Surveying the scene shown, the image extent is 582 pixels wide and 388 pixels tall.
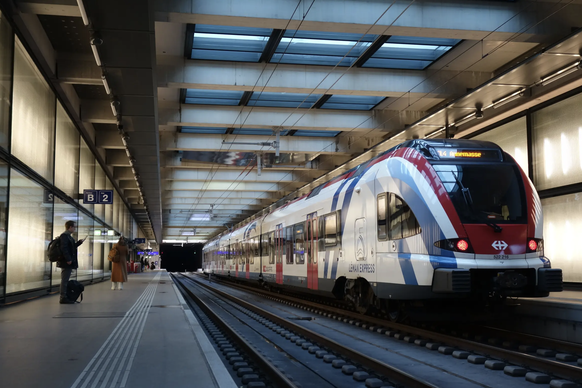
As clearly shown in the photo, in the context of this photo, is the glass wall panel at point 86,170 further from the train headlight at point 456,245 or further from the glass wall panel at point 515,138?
the train headlight at point 456,245

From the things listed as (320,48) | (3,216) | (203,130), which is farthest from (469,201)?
(203,130)

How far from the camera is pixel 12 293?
12.4 metres

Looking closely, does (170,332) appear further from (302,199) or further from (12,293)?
(302,199)

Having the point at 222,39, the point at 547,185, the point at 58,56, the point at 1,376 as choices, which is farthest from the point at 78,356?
the point at 547,185

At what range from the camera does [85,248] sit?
2344 cm

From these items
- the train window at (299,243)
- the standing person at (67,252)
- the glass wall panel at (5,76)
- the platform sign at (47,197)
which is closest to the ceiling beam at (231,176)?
the train window at (299,243)

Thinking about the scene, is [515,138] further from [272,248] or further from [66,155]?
[66,155]

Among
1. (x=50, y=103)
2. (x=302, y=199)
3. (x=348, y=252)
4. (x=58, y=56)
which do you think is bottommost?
(x=348, y=252)

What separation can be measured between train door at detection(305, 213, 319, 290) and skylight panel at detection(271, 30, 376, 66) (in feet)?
14.5

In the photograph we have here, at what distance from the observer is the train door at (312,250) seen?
45.0 feet

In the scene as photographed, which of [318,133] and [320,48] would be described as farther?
[318,133]

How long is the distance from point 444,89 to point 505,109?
6.30 feet

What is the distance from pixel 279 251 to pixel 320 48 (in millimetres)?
6869

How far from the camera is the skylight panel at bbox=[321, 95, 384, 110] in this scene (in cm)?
1955
